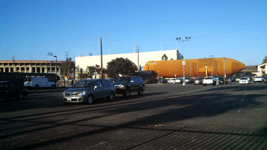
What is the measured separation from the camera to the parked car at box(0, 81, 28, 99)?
51.4 ft

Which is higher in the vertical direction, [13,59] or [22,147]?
[13,59]

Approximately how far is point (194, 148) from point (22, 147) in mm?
3765

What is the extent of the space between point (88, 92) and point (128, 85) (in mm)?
6374

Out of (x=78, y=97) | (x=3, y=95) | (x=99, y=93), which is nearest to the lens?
(x=78, y=97)

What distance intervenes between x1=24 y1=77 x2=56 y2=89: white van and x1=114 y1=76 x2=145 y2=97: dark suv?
20.7 meters

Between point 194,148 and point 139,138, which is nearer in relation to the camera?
point 194,148

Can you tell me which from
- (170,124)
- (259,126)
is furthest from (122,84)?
(259,126)

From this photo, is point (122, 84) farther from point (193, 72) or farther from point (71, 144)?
point (193, 72)

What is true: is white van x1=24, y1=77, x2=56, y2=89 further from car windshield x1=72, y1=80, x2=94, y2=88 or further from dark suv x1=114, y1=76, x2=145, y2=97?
car windshield x1=72, y1=80, x2=94, y2=88

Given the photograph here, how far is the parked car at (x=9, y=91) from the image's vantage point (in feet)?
51.4

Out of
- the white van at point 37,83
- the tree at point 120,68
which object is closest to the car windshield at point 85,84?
the white van at point 37,83

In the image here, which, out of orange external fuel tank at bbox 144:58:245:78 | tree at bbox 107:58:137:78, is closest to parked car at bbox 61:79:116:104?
tree at bbox 107:58:137:78

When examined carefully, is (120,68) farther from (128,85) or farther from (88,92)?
(88,92)

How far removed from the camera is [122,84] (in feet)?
62.8
